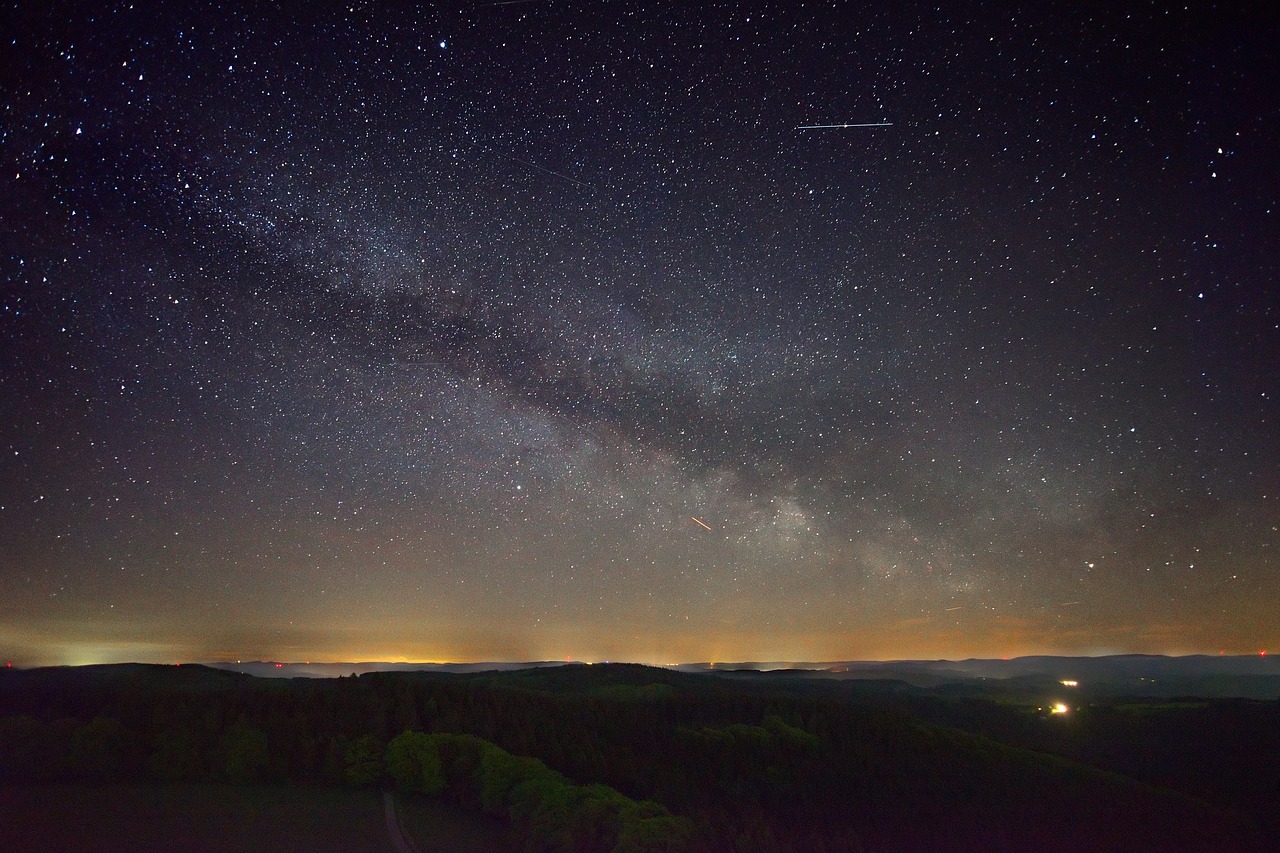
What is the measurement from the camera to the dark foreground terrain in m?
18.4

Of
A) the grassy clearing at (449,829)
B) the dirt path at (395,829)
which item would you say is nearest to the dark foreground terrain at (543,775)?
the grassy clearing at (449,829)

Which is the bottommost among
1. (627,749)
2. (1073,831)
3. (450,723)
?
(1073,831)

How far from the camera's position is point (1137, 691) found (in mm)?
134250

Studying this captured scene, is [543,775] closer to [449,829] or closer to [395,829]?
[449,829]

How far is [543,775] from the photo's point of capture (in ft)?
73.9

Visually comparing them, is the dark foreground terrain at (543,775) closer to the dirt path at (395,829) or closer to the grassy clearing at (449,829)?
the grassy clearing at (449,829)

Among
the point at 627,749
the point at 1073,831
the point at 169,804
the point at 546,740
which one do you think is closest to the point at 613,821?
the point at 169,804

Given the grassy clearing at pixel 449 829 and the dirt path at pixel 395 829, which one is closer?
the dirt path at pixel 395 829

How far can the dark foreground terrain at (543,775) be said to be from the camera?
18359 mm

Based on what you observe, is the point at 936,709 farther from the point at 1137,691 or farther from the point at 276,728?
the point at 276,728

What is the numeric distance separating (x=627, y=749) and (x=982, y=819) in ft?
63.1

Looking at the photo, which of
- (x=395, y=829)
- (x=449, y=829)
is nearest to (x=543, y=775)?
(x=449, y=829)

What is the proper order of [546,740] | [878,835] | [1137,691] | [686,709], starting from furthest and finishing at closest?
[1137,691] < [686,709] < [546,740] < [878,835]

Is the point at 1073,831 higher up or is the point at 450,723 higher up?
the point at 450,723
